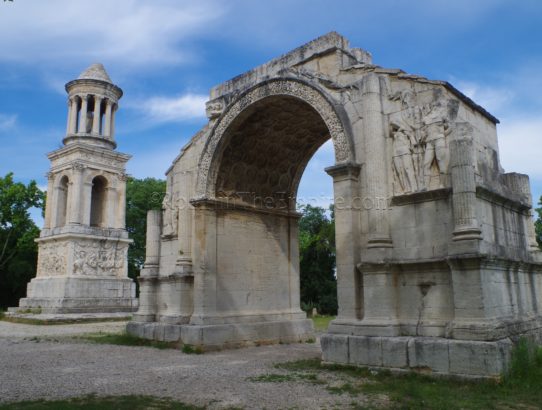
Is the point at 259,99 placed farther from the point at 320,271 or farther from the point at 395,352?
the point at 320,271

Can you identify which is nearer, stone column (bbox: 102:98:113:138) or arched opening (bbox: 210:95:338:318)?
arched opening (bbox: 210:95:338:318)

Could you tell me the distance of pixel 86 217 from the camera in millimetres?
24016

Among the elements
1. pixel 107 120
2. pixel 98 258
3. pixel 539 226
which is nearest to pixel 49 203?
pixel 98 258

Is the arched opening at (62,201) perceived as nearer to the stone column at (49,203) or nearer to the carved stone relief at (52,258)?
the stone column at (49,203)

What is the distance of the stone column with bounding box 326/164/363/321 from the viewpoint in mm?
8578

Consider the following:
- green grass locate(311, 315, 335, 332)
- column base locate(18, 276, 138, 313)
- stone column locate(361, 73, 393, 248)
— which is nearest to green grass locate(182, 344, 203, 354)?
stone column locate(361, 73, 393, 248)

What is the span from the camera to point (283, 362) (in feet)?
30.6

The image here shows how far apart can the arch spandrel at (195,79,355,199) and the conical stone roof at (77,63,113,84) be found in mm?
16953

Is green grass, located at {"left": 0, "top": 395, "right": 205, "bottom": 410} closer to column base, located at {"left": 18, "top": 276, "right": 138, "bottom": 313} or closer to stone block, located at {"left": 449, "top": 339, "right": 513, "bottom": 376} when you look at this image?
stone block, located at {"left": 449, "top": 339, "right": 513, "bottom": 376}

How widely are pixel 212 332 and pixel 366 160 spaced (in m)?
5.39

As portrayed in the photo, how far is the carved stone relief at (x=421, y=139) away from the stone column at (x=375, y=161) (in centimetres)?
21

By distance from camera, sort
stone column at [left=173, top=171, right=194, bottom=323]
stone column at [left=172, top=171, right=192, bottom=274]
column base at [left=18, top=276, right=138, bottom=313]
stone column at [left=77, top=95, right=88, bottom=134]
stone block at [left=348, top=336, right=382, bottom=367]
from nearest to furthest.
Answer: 1. stone block at [left=348, top=336, right=382, bottom=367]
2. stone column at [left=173, top=171, right=194, bottom=323]
3. stone column at [left=172, top=171, right=192, bottom=274]
4. column base at [left=18, top=276, right=138, bottom=313]
5. stone column at [left=77, top=95, right=88, bottom=134]

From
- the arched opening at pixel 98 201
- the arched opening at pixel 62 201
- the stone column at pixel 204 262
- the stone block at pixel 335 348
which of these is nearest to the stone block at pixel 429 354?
the stone block at pixel 335 348

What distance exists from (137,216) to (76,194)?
45.2 ft
